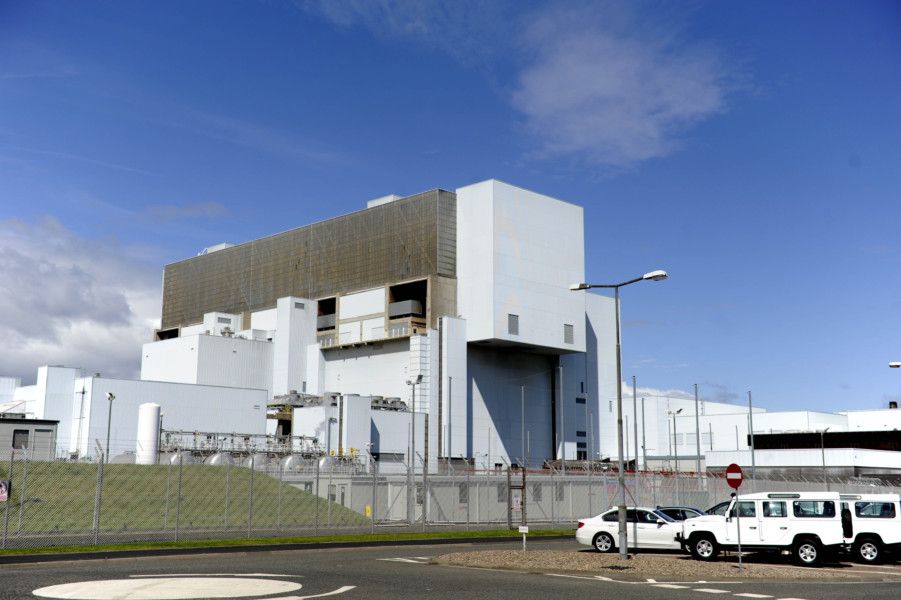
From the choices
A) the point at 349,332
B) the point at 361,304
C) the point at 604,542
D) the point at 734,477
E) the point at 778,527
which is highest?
the point at 361,304

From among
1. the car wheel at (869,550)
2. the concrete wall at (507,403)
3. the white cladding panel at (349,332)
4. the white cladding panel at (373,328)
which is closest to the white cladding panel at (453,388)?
the concrete wall at (507,403)

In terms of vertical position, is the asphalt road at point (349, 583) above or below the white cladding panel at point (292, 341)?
below

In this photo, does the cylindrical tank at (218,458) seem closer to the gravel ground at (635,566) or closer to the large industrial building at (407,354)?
the large industrial building at (407,354)

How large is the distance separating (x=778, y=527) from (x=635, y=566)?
510cm

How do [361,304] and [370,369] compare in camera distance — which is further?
[361,304]

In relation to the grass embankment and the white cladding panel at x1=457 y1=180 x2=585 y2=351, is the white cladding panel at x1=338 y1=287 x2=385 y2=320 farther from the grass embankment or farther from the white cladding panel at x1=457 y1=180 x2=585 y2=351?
the grass embankment

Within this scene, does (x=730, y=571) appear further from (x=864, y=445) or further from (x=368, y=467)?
(x=864, y=445)

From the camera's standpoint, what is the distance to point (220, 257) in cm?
11019

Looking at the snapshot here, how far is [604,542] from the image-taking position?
102ft

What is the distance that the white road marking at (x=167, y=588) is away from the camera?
704 inches

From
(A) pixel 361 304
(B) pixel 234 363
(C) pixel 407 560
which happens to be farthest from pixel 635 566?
(B) pixel 234 363

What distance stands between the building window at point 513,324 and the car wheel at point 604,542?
5250 centimetres

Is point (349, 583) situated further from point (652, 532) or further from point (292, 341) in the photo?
point (292, 341)

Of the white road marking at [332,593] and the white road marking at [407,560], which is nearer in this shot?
the white road marking at [332,593]
